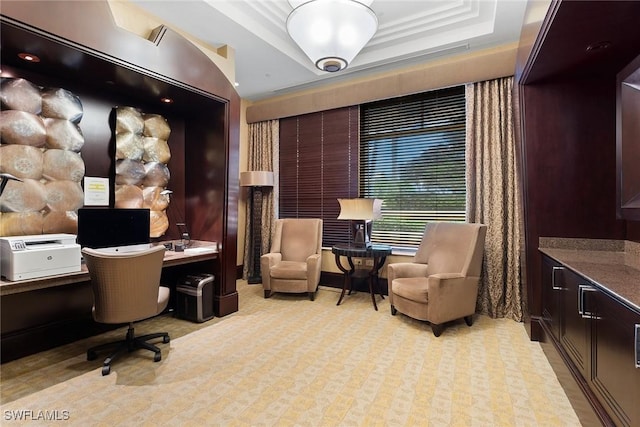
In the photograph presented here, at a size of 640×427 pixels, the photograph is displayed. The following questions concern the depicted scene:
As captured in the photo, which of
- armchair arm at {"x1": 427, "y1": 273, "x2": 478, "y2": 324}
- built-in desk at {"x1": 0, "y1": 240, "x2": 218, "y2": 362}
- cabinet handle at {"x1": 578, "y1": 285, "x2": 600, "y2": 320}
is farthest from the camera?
armchair arm at {"x1": 427, "y1": 273, "x2": 478, "y2": 324}

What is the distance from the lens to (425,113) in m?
4.25

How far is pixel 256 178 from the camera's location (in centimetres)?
495

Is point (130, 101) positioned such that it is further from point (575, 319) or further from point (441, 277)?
point (575, 319)

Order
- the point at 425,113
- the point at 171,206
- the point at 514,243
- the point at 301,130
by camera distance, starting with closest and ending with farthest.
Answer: the point at 514,243, the point at 171,206, the point at 425,113, the point at 301,130

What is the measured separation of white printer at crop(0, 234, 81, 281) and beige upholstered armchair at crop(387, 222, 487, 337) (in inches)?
117

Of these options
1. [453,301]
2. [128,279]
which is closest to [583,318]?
[453,301]

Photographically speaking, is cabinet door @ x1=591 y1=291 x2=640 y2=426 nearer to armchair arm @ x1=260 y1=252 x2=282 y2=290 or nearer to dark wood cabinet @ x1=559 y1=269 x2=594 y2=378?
dark wood cabinet @ x1=559 y1=269 x2=594 y2=378

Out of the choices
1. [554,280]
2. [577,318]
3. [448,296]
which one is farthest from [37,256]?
[554,280]

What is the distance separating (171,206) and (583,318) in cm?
404

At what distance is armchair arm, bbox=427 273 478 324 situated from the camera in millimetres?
3061

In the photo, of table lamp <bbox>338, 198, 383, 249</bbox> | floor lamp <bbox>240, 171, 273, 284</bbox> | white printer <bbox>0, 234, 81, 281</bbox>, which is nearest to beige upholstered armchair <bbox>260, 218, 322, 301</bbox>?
floor lamp <bbox>240, 171, 273, 284</bbox>

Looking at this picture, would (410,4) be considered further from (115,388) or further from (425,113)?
(115,388)

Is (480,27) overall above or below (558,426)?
→ above

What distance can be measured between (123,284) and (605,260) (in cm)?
360
